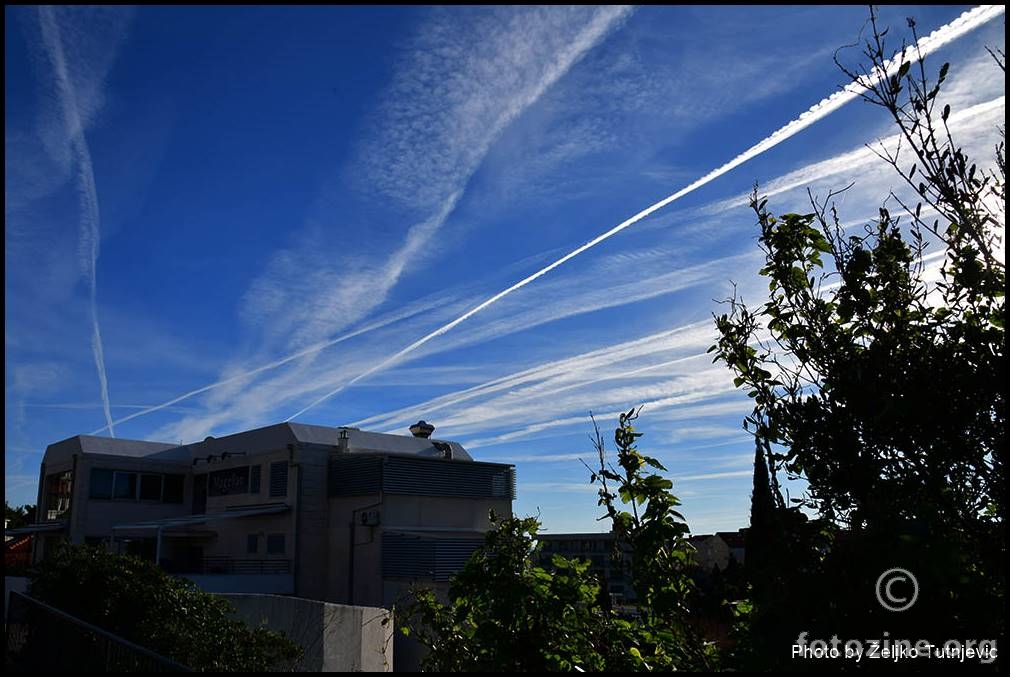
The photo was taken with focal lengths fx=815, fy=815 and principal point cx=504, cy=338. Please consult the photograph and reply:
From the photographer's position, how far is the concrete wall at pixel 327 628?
46.6 ft

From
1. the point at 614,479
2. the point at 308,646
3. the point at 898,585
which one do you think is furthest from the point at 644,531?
the point at 308,646

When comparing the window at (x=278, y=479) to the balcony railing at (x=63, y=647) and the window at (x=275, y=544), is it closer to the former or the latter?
the window at (x=275, y=544)

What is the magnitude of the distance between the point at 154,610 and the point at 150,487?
95.2 feet

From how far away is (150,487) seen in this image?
36.4m

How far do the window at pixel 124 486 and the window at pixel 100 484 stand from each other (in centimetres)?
24

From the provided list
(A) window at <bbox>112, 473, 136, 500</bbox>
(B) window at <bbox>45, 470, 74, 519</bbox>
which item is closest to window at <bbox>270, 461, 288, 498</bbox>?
(A) window at <bbox>112, 473, 136, 500</bbox>

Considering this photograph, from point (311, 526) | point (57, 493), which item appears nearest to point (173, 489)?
point (57, 493)

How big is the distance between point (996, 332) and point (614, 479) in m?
1.90

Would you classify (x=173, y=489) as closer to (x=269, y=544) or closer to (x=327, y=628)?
(x=269, y=544)

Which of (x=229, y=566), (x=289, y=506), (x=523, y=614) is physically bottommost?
(x=523, y=614)

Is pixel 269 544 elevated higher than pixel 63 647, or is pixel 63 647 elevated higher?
pixel 269 544

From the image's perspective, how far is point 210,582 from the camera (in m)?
28.0

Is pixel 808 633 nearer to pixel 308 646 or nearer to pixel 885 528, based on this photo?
pixel 885 528

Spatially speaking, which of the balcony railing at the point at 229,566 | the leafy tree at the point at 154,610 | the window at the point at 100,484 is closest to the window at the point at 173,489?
the window at the point at 100,484
